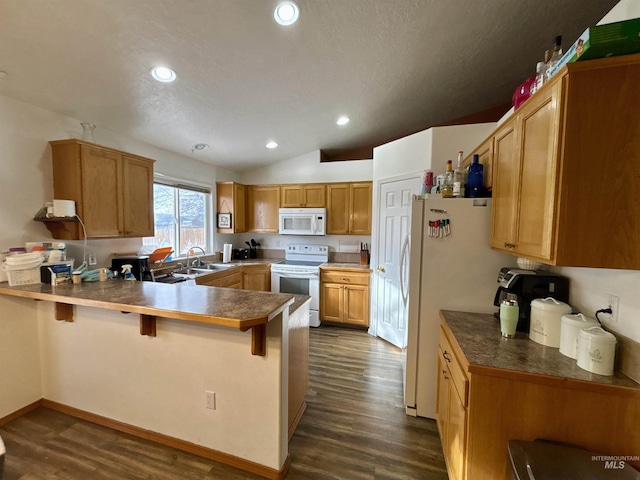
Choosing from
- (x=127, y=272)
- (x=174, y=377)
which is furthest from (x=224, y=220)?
(x=174, y=377)

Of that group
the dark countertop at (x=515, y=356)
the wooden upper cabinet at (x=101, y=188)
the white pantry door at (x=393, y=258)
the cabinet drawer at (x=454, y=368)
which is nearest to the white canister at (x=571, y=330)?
the dark countertop at (x=515, y=356)

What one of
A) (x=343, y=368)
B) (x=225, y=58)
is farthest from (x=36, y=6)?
(x=343, y=368)

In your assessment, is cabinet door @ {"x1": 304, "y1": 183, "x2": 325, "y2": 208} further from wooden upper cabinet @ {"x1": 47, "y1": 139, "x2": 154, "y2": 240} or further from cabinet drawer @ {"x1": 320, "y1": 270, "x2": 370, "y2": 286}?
wooden upper cabinet @ {"x1": 47, "y1": 139, "x2": 154, "y2": 240}

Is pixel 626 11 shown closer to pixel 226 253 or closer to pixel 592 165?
pixel 592 165

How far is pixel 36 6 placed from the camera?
135 cm

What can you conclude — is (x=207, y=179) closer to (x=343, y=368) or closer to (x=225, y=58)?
(x=225, y=58)

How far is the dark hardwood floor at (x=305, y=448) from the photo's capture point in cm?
158

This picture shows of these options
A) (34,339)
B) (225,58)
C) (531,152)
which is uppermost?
(225,58)

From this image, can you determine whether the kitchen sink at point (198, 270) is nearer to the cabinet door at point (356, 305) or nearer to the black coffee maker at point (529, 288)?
the cabinet door at point (356, 305)

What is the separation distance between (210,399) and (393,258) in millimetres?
2405

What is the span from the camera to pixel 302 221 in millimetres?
4230

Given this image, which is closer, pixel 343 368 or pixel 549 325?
pixel 549 325

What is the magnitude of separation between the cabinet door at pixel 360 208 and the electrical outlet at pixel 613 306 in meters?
2.94

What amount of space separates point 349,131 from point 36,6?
3.03 meters
